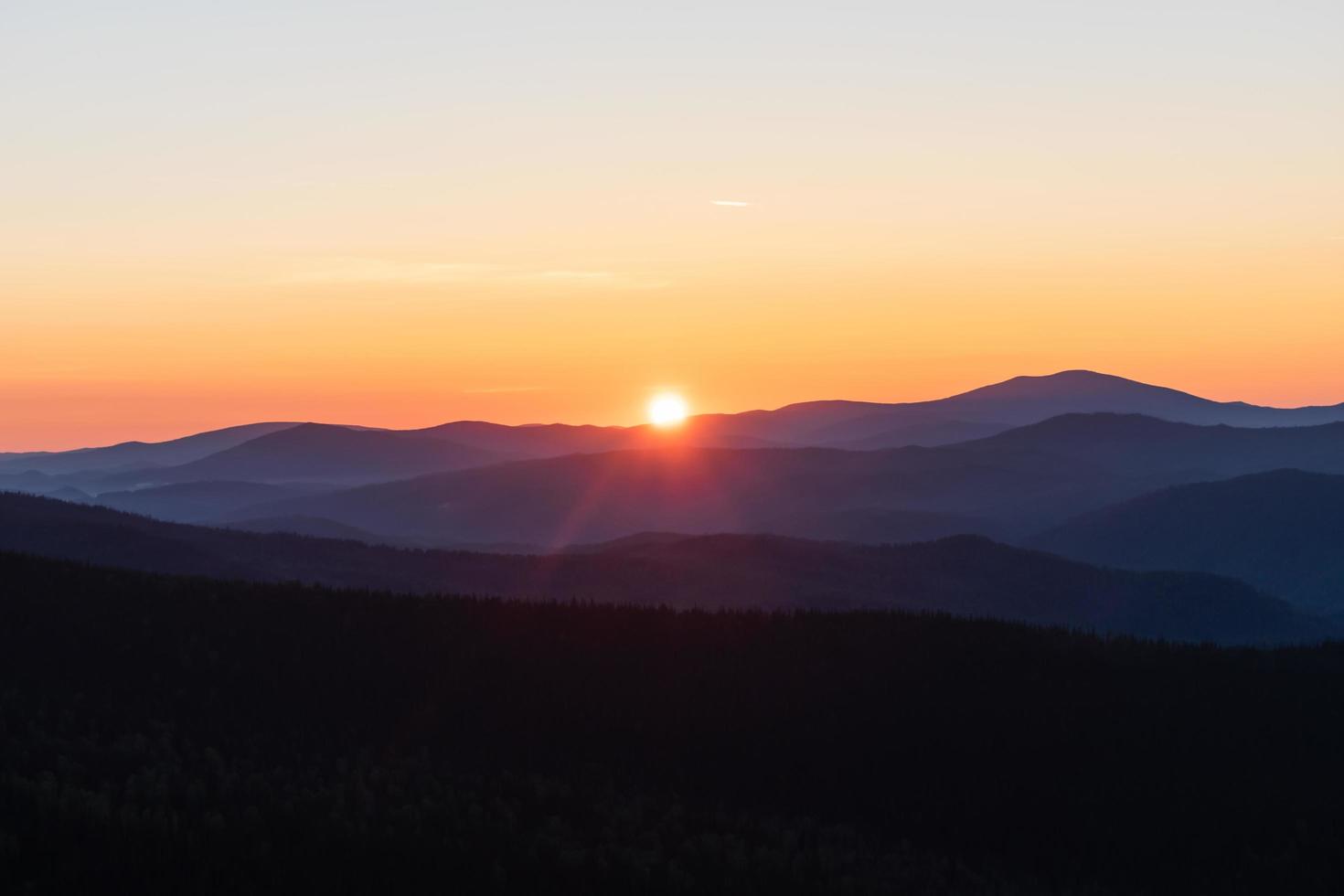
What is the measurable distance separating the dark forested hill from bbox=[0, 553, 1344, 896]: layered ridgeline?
64234mm

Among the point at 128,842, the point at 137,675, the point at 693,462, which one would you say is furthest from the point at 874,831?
the point at 693,462

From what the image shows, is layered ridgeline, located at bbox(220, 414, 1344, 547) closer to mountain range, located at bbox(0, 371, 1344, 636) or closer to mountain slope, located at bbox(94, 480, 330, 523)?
mountain range, located at bbox(0, 371, 1344, 636)

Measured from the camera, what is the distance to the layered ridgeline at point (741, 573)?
1832 inches

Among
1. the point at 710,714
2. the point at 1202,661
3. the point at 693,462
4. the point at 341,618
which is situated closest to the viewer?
the point at 710,714

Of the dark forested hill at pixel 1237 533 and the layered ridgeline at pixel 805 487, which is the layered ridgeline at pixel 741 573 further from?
the layered ridgeline at pixel 805 487

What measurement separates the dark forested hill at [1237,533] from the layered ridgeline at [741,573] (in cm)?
1840

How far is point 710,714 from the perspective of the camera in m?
18.7

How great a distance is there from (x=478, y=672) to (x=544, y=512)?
113637 mm

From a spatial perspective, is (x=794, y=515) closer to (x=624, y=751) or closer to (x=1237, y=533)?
(x=1237, y=533)

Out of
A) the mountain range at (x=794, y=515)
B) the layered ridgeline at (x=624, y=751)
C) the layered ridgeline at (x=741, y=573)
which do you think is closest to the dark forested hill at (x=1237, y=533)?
the mountain range at (x=794, y=515)

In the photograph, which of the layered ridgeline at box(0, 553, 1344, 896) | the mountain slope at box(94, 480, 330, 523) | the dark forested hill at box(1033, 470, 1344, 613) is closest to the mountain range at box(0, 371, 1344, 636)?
the dark forested hill at box(1033, 470, 1344, 613)

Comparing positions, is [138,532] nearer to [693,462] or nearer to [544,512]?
Result: [544,512]

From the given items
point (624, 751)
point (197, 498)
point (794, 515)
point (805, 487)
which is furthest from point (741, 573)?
point (197, 498)

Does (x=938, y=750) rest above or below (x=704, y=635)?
below
